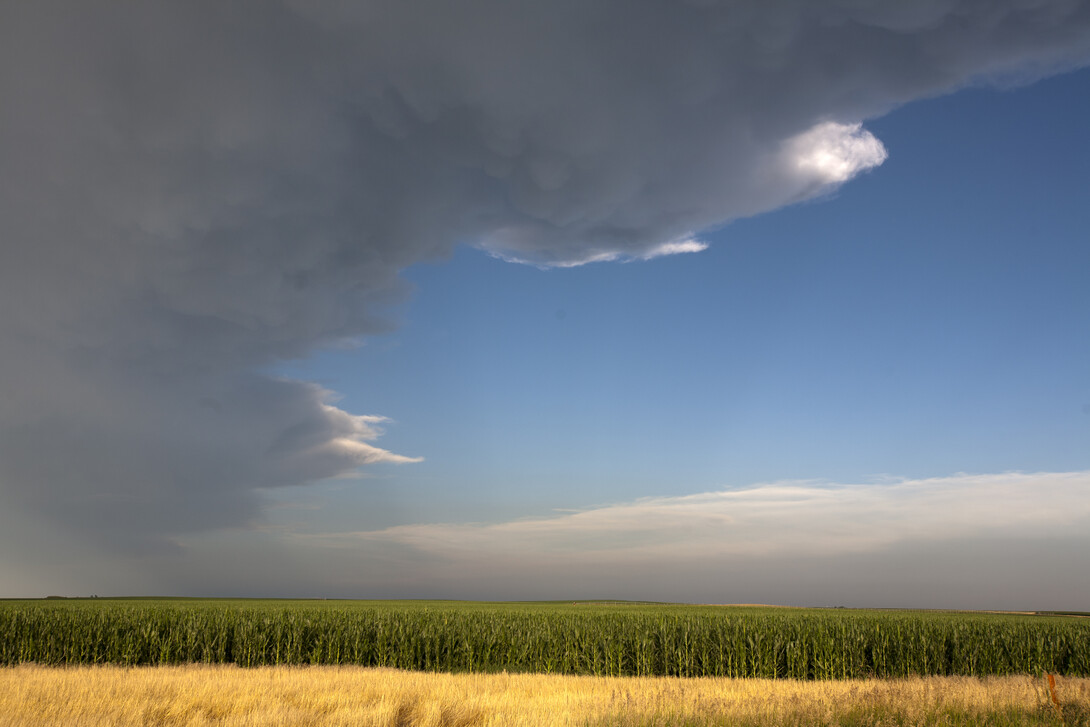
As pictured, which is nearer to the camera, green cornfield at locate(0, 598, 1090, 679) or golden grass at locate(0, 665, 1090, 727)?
golden grass at locate(0, 665, 1090, 727)

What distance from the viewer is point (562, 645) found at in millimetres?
25203

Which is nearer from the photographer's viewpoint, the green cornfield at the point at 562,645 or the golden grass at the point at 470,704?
the golden grass at the point at 470,704

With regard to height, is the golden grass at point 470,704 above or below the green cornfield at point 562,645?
above

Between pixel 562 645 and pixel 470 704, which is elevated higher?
pixel 470 704

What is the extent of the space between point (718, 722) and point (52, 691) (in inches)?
615

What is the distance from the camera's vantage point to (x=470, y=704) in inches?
600

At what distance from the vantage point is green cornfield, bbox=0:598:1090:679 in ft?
80.5

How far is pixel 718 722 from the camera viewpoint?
13461mm

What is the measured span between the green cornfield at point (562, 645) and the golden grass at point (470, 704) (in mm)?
5216

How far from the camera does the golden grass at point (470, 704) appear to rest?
1349 cm

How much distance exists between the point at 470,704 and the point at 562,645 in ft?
35.0

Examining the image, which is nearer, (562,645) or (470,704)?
(470,704)

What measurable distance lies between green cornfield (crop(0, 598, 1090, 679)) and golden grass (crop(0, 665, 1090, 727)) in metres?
5.22

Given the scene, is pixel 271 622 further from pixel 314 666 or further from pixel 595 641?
pixel 595 641
